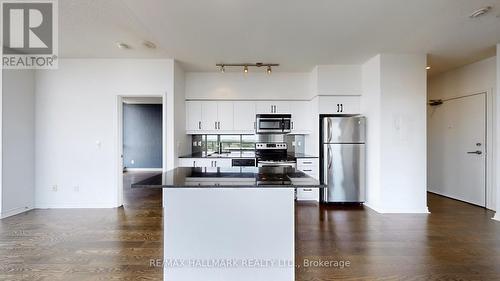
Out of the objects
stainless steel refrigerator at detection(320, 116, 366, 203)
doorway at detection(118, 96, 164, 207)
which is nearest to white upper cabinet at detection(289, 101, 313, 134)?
stainless steel refrigerator at detection(320, 116, 366, 203)

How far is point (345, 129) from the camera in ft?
14.7

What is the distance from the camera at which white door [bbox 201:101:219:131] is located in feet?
16.7

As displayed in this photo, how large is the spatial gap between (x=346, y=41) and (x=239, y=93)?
226cm

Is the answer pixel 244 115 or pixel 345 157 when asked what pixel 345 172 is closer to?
pixel 345 157

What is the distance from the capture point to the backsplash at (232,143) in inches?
213

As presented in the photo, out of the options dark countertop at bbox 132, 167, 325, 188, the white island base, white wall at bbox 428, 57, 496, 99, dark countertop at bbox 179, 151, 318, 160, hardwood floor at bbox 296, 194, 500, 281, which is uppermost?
white wall at bbox 428, 57, 496, 99

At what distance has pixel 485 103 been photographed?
14.2 ft

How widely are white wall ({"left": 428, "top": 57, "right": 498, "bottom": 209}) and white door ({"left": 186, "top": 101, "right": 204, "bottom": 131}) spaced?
503 cm

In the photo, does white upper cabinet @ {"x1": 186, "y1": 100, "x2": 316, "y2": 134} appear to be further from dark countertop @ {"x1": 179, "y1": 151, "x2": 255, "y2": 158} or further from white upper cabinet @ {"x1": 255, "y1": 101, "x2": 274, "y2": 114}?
dark countertop @ {"x1": 179, "y1": 151, "x2": 255, "y2": 158}

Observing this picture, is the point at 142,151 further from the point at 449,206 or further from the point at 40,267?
the point at 449,206

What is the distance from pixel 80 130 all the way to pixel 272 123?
3.40 m

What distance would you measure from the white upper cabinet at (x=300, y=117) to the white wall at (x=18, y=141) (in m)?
4.60

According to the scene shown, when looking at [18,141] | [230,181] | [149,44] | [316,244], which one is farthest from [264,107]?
[18,141]

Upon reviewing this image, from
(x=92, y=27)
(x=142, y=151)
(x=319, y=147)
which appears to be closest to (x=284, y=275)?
(x=319, y=147)
